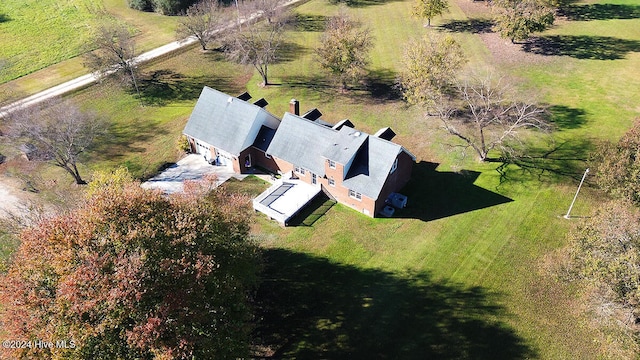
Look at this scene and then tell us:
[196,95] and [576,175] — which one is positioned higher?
[196,95]

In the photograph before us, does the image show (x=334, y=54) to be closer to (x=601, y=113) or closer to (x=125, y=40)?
(x=125, y=40)

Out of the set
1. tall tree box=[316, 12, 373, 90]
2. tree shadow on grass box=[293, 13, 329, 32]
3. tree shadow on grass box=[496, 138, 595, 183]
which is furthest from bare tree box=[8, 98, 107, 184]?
tree shadow on grass box=[496, 138, 595, 183]

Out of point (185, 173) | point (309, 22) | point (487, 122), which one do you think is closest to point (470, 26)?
point (309, 22)

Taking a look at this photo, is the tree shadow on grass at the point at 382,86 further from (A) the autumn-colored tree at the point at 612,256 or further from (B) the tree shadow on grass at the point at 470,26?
(A) the autumn-colored tree at the point at 612,256

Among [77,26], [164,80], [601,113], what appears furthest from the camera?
[77,26]

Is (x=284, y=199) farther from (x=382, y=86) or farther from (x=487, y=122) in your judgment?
(x=382, y=86)

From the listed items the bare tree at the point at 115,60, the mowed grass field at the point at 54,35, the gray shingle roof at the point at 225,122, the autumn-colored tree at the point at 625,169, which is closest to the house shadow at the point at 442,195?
the autumn-colored tree at the point at 625,169

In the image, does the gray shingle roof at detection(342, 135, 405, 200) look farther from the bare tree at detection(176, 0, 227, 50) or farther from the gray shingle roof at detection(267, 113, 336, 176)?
the bare tree at detection(176, 0, 227, 50)

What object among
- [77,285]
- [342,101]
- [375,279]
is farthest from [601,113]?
[77,285]
